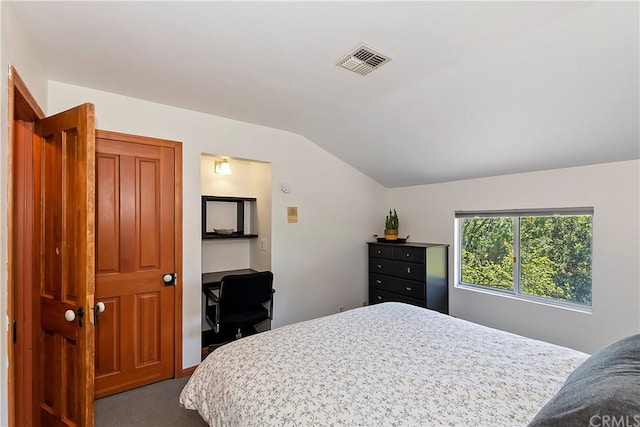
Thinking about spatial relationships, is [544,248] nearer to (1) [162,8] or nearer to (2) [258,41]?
(2) [258,41]

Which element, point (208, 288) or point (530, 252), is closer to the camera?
point (208, 288)

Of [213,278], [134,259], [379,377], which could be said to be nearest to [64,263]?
[134,259]

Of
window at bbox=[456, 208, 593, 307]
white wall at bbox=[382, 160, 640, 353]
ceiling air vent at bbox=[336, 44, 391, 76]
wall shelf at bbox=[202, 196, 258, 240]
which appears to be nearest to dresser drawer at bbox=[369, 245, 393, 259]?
white wall at bbox=[382, 160, 640, 353]

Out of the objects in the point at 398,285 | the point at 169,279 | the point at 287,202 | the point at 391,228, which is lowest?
the point at 398,285

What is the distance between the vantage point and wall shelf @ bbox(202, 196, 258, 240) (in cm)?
353

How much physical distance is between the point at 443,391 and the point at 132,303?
8.14ft

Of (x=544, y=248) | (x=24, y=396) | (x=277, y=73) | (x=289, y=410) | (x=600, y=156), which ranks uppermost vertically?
(x=277, y=73)

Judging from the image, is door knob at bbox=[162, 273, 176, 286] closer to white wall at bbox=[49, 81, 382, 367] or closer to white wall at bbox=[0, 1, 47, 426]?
white wall at bbox=[49, 81, 382, 367]

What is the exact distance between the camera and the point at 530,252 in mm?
3254

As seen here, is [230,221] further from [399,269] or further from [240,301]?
[399,269]

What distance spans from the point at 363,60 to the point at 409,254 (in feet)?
7.67

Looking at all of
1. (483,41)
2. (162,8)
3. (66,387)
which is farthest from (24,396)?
(483,41)

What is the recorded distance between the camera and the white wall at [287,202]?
8.87ft

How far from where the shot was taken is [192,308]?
9.61 feet
